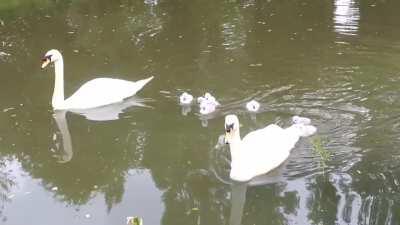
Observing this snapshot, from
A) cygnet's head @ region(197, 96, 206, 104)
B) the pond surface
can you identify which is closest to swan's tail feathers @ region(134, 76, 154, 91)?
the pond surface

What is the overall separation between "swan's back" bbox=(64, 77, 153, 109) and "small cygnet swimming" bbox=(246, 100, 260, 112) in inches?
73.7

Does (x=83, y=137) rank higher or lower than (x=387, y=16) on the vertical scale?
higher

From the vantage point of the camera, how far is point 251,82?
9492 mm

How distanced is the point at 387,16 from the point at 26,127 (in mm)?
7719

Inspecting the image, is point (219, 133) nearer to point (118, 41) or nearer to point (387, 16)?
point (118, 41)

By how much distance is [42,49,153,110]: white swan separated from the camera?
9.11 metres

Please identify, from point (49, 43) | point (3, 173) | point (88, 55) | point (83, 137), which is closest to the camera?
point (3, 173)

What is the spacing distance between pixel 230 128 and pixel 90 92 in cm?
320

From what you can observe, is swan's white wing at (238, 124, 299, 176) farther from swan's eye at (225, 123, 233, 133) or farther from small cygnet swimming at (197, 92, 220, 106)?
small cygnet swimming at (197, 92, 220, 106)

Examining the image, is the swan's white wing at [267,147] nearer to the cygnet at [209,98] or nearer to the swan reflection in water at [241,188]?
the swan reflection in water at [241,188]

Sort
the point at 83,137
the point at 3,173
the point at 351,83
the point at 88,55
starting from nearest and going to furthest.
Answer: the point at 3,173 < the point at 83,137 < the point at 351,83 < the point at 88,55

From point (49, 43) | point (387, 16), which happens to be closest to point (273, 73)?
point (387, 16)

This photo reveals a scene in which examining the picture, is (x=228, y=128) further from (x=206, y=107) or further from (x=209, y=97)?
(x=209, y=97)

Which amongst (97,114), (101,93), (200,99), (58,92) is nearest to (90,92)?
(101,93)
